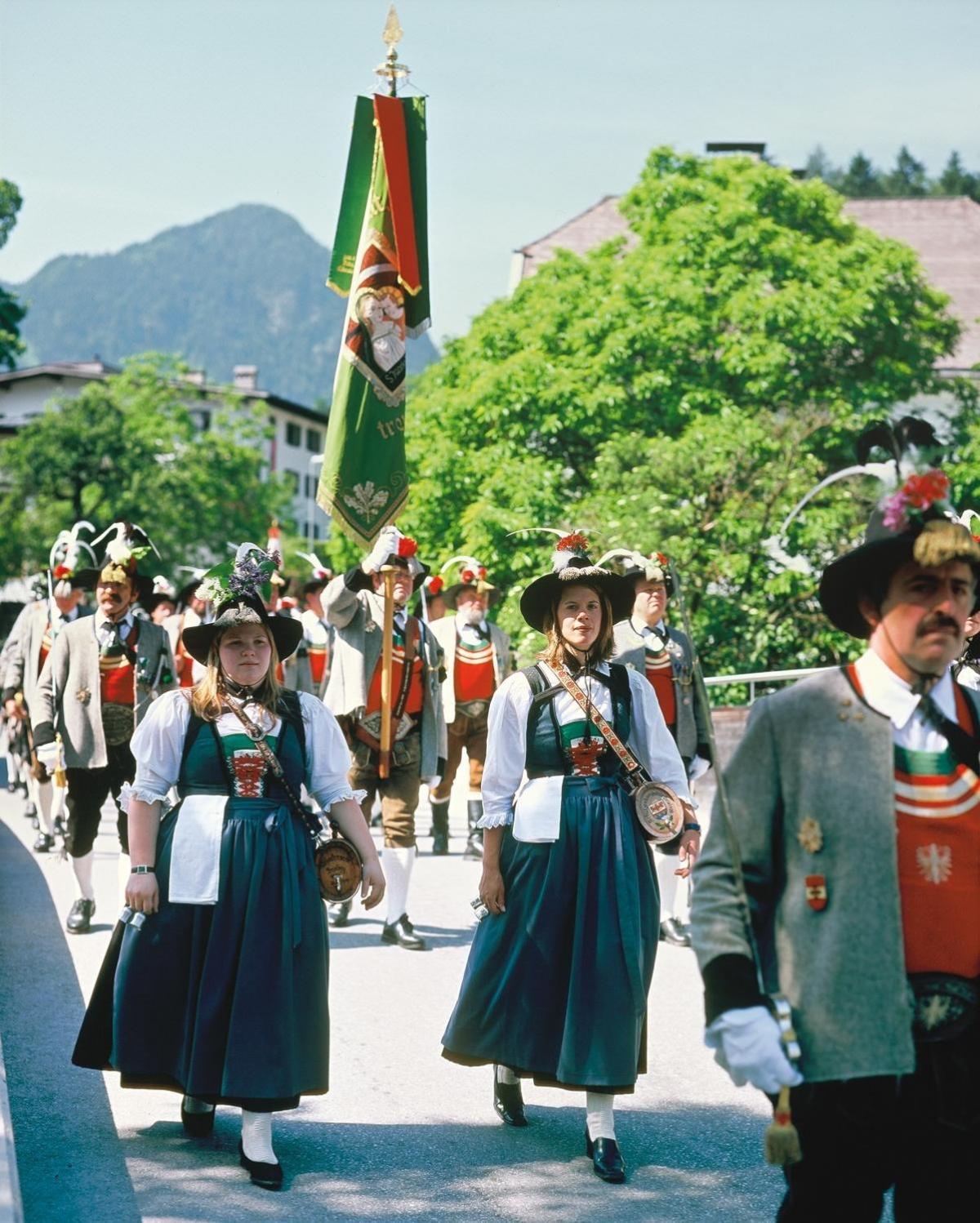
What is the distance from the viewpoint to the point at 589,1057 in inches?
229

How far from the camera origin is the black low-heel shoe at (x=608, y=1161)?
5645 millimetres

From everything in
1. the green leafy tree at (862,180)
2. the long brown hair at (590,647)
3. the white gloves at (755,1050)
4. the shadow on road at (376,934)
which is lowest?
the shadow on road at (376,934)

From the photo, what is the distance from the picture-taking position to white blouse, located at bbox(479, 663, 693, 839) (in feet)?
20.3

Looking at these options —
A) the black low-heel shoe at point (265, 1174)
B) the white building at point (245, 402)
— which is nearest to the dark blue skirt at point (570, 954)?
the black low-heel shoe at point (265, 1174)

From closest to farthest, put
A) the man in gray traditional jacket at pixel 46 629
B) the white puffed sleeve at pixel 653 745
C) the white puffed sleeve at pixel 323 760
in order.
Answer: the white puffed sleeve at pixel 323 760 < the white puffed sleeve at pixel 653 745 < the man in gray traditional jacket at pixel 46 629

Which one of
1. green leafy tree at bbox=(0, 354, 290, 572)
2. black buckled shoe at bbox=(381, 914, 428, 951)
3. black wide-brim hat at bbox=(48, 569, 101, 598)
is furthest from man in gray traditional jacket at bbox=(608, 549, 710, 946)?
green leafy tree at bbox=(0, 354, 290, 572)

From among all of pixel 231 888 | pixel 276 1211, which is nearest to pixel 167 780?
pixel 231 888

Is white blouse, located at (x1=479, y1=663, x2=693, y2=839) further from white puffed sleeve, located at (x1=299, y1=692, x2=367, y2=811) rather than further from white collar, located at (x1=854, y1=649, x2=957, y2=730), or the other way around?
white collar, located at (x1=854, y1=649, x2=957, y2=730)

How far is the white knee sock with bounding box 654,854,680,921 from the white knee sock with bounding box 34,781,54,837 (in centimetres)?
542

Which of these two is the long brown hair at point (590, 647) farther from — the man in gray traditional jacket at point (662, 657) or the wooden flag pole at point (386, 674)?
the wooden flag pole at point (386, 674)

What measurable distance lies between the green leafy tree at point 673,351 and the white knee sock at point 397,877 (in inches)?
525

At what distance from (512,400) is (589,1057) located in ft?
69.8

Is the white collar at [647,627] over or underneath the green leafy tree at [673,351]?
underneath

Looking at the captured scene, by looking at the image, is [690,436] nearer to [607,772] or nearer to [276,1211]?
[607,772]
